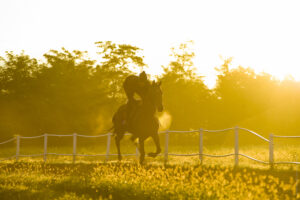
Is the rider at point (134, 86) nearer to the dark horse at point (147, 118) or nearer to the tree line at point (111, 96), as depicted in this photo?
the dark horse at point (147, 118)

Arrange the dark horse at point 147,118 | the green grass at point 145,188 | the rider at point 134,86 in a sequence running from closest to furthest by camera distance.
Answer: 1. the green grass at point 145,188
2. the dark horse at point 147,118
3. the rider at point 134,86

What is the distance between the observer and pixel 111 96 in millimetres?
55688

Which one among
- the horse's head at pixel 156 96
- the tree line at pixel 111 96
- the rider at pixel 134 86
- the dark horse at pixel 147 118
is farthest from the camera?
the tree line at pixel 111 96

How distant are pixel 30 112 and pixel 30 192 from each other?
4382 centimetres

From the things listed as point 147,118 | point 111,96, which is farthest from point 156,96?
point 111,96

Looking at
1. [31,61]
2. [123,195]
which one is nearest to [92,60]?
[31,61]

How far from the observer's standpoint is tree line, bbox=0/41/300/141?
2099 inches

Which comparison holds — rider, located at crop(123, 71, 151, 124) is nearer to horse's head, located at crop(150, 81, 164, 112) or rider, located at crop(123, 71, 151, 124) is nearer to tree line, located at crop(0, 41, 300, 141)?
horse's head, located at crop(150, 81, 164, 112)

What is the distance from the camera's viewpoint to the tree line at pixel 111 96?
53.3m

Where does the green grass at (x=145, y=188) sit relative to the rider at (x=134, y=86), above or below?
below

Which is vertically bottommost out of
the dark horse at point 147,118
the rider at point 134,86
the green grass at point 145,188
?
the green grass at point 145,188

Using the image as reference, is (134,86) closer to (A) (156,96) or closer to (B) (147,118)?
(A) (156,96)

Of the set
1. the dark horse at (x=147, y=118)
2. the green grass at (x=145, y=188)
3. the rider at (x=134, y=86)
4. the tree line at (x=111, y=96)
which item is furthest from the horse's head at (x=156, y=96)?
the tree line at (x=111, y=96)

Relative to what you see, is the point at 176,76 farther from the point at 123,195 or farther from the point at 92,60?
the point at 123,195
